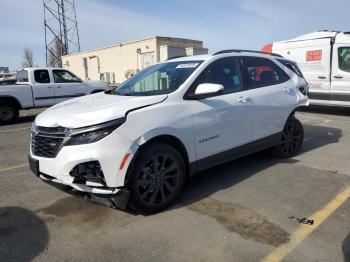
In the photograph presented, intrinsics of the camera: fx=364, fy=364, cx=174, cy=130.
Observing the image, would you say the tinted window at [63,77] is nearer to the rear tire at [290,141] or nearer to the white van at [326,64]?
the white van at [326,64]

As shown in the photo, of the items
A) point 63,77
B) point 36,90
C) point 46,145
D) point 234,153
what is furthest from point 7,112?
point 234,153

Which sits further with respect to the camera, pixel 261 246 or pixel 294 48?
pixel 294 48

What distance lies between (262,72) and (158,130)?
8.17 ft

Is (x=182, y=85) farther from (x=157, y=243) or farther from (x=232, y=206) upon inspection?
(x=157, y=243)

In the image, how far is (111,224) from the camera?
3.87m

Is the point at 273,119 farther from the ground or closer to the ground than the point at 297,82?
closer to the ground

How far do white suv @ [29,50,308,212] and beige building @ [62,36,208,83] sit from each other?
20879mm

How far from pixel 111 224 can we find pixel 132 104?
1307 millimetres

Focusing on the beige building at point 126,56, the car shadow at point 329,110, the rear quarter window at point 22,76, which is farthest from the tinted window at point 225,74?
the beige building at point 126,56

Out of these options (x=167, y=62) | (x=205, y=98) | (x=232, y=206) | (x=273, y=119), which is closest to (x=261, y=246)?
(x=232, y=206)

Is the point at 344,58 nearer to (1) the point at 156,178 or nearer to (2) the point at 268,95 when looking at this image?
(2) the point at 268,95

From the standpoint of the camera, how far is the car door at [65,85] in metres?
13.1

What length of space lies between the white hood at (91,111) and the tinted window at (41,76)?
9.05 meters

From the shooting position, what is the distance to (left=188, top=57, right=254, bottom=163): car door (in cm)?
446
